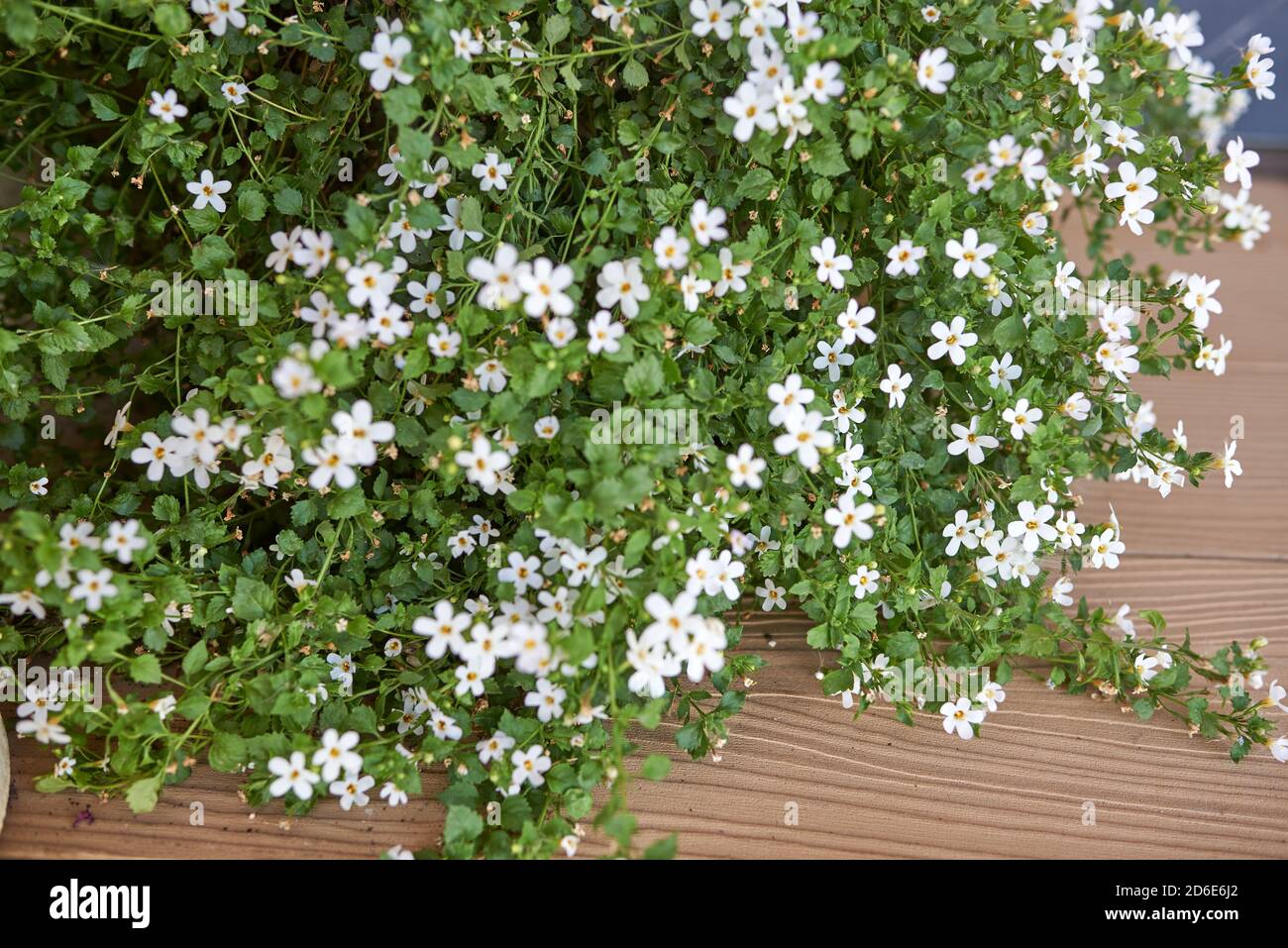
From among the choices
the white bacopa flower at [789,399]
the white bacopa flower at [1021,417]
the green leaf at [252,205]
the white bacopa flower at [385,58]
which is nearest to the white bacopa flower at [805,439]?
the white bacopa flower at [789,399]

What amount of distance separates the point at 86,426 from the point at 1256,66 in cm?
136

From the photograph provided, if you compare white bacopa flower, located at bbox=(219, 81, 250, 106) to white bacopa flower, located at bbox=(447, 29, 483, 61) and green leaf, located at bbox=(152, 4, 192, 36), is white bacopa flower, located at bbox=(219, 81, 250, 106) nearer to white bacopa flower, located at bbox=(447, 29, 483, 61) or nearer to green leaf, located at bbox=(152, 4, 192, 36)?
green leaf, located at bbox=(152, 4, 192, 36)

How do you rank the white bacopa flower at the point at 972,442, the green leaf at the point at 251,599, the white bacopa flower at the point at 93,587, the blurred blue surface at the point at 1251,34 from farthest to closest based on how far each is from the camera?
the blurred blue surface at the point at 1251,34, the white bacopa flower at the point at 972,442, the green leaf at the point at 251,599, the white bacopa flower at the point at 93,587

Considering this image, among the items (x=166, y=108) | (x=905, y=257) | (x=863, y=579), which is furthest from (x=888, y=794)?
(x=166, y=108)

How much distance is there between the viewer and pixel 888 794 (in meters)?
1.02

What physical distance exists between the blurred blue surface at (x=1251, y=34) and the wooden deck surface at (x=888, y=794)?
1111mm

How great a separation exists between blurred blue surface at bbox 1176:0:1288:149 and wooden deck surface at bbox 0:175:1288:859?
1111 mm

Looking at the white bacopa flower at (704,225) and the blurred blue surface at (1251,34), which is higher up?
the blurred blue surface at (1251,34)

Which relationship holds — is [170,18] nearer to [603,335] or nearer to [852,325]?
[603,335]

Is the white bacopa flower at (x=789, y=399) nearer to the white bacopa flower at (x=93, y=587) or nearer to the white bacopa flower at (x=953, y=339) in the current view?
the white bacopa flower at (x=953, y=339)

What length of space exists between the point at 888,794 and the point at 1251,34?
1.65 meters

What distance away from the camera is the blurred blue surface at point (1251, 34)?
1803 mm

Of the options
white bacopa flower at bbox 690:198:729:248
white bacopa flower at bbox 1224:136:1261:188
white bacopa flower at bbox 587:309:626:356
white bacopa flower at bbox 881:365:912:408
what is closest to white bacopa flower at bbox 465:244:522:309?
white bacopa flower at bbox 587:309:626:356

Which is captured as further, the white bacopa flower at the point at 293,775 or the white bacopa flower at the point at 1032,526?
the white bacopa flower at the point at 1032,526
